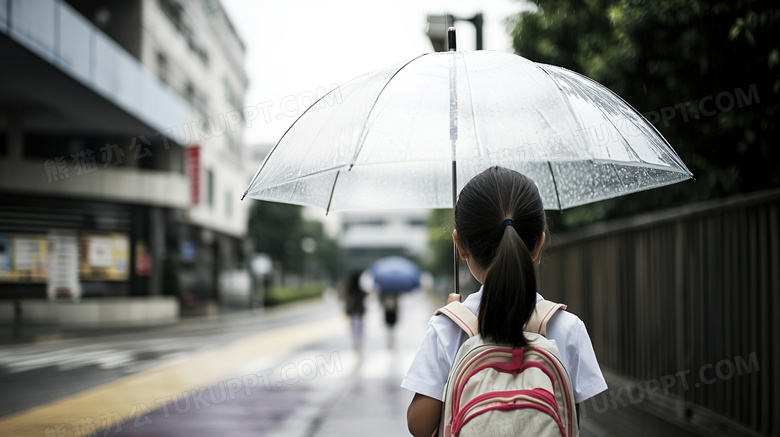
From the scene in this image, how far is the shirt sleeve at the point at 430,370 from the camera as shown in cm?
199

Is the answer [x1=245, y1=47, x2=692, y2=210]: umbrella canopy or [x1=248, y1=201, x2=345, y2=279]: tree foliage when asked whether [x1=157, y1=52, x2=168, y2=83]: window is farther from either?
[x1=245, y1=47, x2=692, y2=210]: umbrella canopy

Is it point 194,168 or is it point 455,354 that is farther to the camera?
point 194,168

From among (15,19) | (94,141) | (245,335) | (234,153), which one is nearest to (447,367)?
(15,19)

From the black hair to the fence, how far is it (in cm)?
378

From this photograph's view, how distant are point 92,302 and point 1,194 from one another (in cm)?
445

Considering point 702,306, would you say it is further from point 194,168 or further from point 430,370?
point 194,168

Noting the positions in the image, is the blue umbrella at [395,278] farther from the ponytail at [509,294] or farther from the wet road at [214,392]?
the ponytail at [509,294]

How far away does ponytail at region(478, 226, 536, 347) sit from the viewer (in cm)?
189

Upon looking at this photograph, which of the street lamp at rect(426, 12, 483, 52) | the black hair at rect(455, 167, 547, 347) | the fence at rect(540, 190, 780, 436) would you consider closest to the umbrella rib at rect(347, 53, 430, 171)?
the black hair at rect(455, 167, 547, 347)

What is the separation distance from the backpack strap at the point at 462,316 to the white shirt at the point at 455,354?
0.11ft

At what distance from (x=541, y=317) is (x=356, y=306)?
13412 mm

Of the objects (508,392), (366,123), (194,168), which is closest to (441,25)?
(366,123)

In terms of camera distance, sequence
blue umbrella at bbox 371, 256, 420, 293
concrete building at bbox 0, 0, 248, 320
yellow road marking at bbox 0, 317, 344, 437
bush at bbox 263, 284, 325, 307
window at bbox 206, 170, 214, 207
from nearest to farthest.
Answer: yellow road marking at bbox 0, 317, 344, 437 → blue umbrella at bbox 371, 256, 420, 293 → concrete building at bbox 0, 0, 248, 320 → window at bbox 206, 170, 214, 207 → bush at bbox 263, 284, 325, 307

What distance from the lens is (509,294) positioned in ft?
6.19
